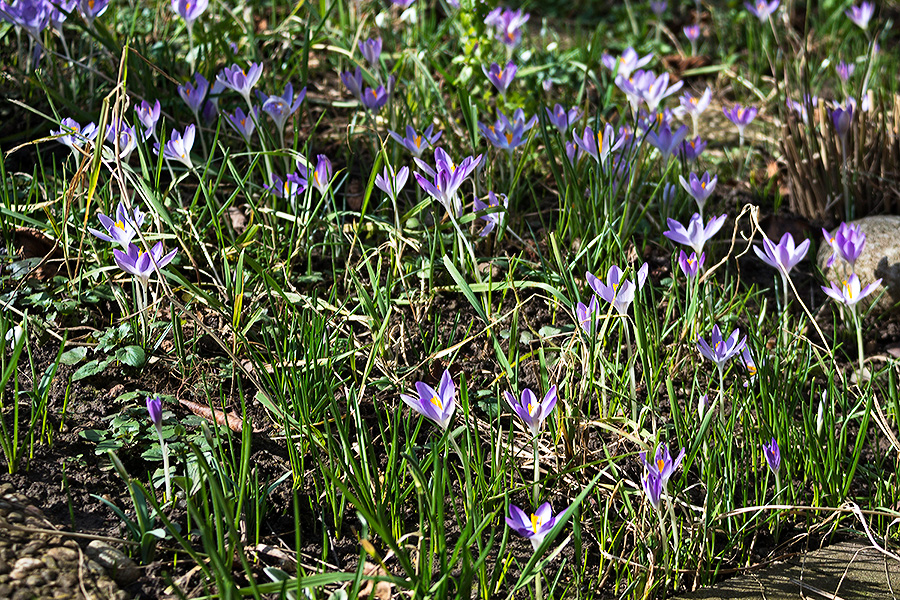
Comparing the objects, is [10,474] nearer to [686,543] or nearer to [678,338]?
[686,543]

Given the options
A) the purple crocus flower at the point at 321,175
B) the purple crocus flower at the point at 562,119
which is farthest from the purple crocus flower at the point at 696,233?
the purple crocus flower at the point at 321,175

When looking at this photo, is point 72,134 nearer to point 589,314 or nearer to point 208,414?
point 208,414

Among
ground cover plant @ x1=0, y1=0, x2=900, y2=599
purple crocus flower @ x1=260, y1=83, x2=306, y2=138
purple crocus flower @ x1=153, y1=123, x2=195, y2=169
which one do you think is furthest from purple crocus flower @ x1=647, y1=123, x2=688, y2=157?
purple crocus flower @ x1=153, y1=123, x2=195, y2=169

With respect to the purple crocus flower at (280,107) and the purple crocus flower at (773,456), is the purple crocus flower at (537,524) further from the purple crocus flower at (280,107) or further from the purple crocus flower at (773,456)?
the purple crocus flower at (280,107)

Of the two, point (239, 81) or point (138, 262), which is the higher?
point (239, 81)

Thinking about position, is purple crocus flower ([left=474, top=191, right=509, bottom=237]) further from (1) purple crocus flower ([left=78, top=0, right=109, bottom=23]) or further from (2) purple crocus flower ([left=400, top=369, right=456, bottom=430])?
(1) purple crocus flower ([left=78, top=0, right=109, bottom=23])

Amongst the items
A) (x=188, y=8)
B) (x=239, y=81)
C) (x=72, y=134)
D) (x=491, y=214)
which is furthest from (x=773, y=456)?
(x=188, y=8)

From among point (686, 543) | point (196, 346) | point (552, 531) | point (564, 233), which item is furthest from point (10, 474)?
point (564, 233)

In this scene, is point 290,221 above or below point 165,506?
above
